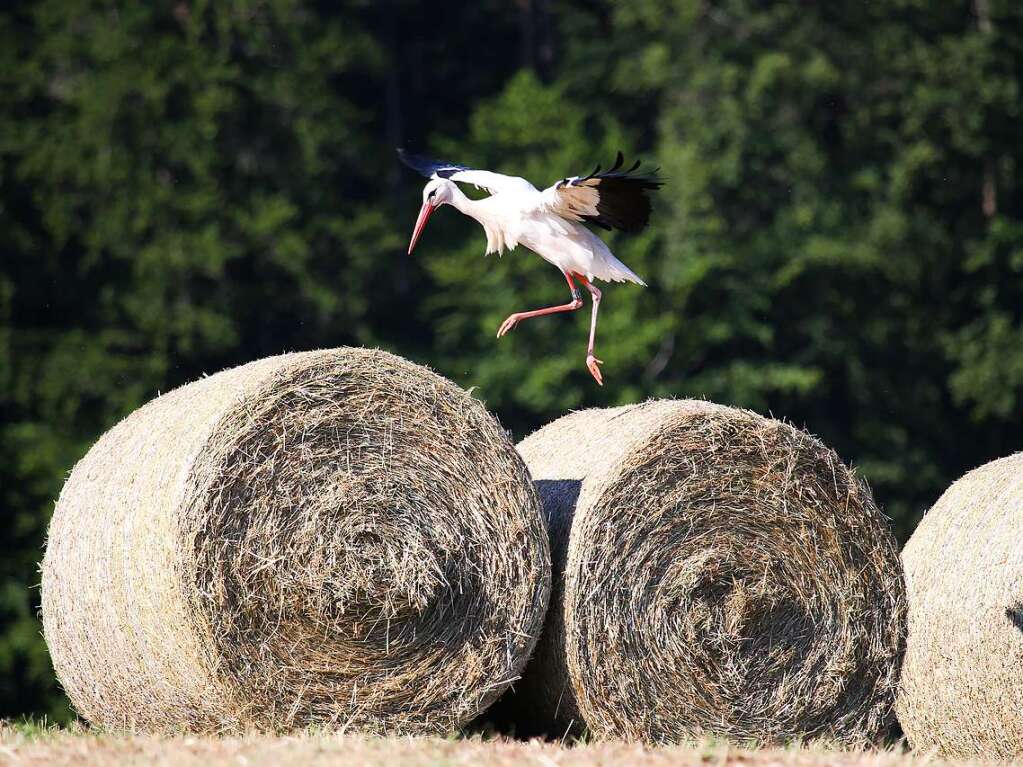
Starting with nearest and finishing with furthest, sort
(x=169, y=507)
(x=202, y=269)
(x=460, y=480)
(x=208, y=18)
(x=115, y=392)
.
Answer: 1. (x=169, y=507)
2. (x=460, y=480)
3. (x=115, y=392)
4. (x=202, y=269)
5. (x=208, y=18)

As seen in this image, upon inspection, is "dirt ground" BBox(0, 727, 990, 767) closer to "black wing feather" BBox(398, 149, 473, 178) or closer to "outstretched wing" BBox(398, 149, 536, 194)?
"outstretched wing" BBox(398, 149, 536, 194)

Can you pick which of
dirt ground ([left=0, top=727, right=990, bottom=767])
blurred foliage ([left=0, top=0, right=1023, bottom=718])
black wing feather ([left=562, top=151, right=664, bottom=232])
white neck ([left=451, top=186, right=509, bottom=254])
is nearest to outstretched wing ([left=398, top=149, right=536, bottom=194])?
white neck ([left=451, top=186, right=509, bottom=254])

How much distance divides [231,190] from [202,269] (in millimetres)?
1421

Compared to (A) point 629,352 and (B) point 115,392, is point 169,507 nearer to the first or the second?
(B) point 115,392

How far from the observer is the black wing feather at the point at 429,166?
10109mm

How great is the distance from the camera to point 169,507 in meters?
7.28

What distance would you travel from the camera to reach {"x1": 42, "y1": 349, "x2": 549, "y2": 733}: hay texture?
23.9ft

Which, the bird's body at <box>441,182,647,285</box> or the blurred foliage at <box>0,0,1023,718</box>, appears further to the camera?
the blurred foliage at <box>0,0,1023,718</box>

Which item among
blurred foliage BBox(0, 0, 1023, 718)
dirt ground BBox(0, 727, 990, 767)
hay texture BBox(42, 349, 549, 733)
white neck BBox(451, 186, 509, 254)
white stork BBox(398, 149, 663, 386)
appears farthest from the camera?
blurred foliage BBox(0, 0, 1023, 718)

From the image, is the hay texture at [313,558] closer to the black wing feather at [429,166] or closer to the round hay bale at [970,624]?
the black wing feather at [429,166]

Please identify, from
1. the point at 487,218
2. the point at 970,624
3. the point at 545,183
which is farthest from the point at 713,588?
the point at 545,183

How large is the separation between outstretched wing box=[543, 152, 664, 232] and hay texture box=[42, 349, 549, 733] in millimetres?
1483

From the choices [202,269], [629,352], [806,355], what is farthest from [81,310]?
[806,355]

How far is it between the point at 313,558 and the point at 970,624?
3949mm
